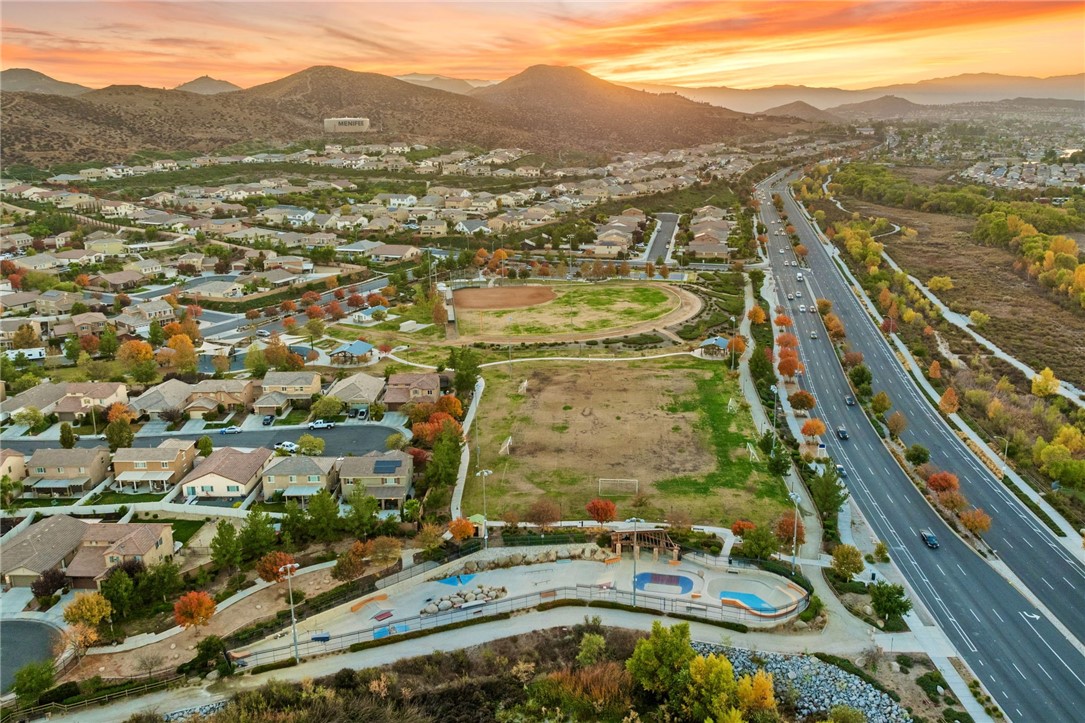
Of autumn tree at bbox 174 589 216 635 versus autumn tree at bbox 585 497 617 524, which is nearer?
autumn tree at bbox 174 589 216 635

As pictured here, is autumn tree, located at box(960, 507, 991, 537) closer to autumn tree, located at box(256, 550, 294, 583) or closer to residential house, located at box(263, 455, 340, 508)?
autumn tree, located at box(256, 550, 294, 583)

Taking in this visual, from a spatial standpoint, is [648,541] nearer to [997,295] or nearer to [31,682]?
[31,682]

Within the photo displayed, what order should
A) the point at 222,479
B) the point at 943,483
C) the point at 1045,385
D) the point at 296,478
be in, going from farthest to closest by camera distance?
the point at 1045,385, the point at 296,478, the point at 222,479, the point at 943,483

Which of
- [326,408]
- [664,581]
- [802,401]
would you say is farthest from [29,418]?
[802,401]

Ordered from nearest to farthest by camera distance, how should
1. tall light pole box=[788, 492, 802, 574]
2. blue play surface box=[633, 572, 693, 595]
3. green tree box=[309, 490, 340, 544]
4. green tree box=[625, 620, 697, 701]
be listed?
→ green tree box=[625, 620, 697, 701]
blue play surface box=[633, 572, 693, 595]
tall light pole box=[788, 492, 802, 574]
green tree box=[309, 490, 340, 544]

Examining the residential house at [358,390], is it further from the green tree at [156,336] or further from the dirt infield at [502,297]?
the dirt infield at [502,297]

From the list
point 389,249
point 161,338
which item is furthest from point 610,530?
point 389,249

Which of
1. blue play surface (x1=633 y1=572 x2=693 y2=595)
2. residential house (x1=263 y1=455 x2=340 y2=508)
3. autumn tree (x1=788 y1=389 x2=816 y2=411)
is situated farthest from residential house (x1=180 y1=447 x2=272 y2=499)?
autumn tree (x1=788 y1=389 x2=816 y2=411)
